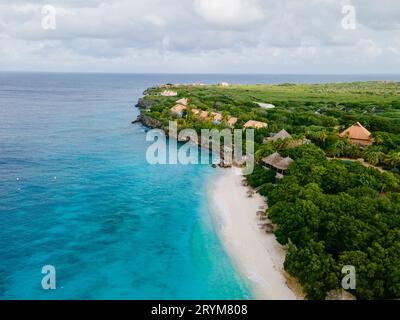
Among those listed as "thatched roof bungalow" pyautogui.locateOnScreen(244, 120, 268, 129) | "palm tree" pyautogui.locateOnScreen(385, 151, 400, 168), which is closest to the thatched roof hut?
"thatched roof bungalow" pyautogui.locateOnScreen(244, 120, 268, 129)

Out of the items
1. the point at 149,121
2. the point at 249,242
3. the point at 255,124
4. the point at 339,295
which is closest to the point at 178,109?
the point at 149,121

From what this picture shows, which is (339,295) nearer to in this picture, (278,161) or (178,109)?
(278,161)

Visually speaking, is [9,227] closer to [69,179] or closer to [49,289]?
[49,289]

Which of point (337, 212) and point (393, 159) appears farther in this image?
point (393, 159)

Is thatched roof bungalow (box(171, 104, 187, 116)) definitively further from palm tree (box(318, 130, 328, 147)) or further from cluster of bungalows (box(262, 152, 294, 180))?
cluster of bungalows (box(262, 152, 294, 180))

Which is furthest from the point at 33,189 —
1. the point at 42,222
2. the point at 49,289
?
the point at 49,289

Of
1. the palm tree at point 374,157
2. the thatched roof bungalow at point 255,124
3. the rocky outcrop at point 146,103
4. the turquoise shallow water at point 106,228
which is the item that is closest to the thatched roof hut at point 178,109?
the thatched roof bungalow at point 255,124

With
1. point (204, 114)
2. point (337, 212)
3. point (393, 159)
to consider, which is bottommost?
point (337, 212)
